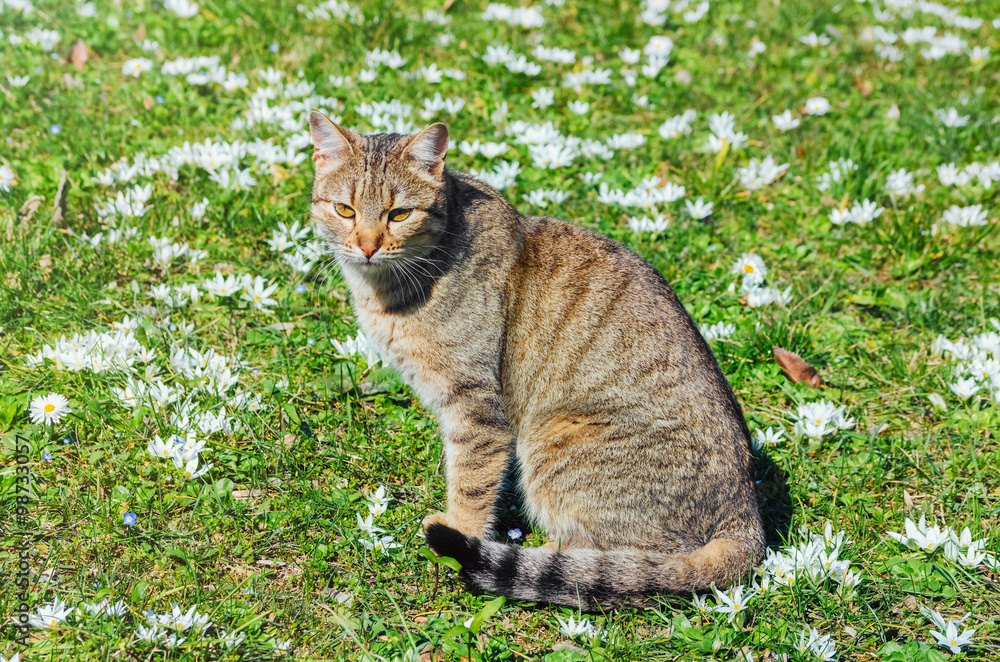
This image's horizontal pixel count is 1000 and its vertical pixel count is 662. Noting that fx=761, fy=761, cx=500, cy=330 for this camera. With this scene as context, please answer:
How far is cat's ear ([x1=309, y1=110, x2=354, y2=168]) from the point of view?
383 centimetres

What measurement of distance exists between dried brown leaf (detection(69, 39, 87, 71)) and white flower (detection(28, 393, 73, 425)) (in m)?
4.07

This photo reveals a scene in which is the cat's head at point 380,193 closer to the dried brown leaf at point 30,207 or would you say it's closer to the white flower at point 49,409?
the white flower at point 49,409

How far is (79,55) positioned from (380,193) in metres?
4.50

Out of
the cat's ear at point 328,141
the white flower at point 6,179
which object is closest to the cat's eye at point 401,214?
the cat's ear at point 328,141

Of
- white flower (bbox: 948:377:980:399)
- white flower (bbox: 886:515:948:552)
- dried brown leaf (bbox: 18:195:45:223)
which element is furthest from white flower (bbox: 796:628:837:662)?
dried brown leaf (bbox: 18:195:45:223)

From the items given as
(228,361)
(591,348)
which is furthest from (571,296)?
(228,361)

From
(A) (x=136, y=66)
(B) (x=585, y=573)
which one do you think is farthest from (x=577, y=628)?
(A) (x=136, y=66)

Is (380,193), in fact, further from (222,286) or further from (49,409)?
(49,409)

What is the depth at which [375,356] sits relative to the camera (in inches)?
169

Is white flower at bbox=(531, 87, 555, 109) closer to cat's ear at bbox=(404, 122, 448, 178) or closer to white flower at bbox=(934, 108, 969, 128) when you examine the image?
cat's ear at bbox=(404, 122, 448, 178)

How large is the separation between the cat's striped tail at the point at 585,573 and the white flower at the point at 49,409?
192 centimetres

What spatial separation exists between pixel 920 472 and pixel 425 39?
5554mm

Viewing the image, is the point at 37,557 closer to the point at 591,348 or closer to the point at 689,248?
the point at 591,348

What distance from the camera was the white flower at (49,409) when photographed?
11.8 ft
